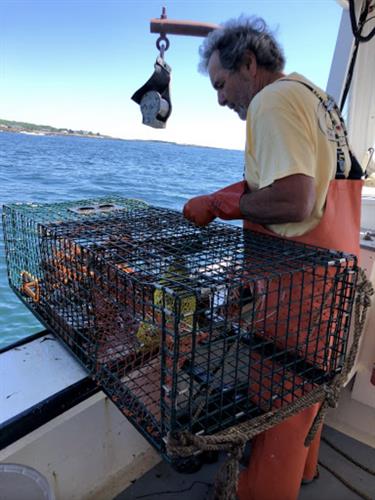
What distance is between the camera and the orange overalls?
3.77 feet

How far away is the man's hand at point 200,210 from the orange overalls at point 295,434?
0.56ft

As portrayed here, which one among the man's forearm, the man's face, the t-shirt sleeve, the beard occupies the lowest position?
the man's forearm

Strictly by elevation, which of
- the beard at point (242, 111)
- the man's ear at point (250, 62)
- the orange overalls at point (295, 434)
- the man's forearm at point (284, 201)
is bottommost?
the orange overalls at point (295, 434)

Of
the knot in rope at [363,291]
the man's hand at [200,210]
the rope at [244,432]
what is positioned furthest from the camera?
the man's hand at [200,210]

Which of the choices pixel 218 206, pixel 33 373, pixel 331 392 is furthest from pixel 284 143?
pixel 33 373

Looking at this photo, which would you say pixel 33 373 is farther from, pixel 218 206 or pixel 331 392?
pixel 331 392

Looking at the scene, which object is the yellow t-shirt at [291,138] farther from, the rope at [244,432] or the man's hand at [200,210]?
the rope at [244,432]

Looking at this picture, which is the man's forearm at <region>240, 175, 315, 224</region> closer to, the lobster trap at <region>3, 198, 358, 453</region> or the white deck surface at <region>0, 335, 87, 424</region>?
the lobster trap at <region>3, 198, 358, 453</region>

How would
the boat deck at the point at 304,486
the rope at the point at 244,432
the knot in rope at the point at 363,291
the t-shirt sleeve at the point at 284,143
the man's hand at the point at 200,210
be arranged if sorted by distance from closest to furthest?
the rope at the point at 244,432
the t-shirt sleeve at the point at 284,143
the knot in rope at the point at 363,291
the man's hand at the point at 200,210
the boat deck at the point at 304,486

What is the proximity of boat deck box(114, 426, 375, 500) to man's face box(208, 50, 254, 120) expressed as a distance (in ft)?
4.81

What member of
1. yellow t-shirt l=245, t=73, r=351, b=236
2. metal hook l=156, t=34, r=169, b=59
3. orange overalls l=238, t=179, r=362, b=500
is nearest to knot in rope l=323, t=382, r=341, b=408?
orange overalls l=238, t=179, r=362, b=500

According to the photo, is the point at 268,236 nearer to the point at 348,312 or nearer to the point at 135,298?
the point at 348,312

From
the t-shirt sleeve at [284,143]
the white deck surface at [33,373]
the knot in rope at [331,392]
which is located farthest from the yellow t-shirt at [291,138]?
the white deck surface at [33,373]

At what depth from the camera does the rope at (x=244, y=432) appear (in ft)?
2.64
